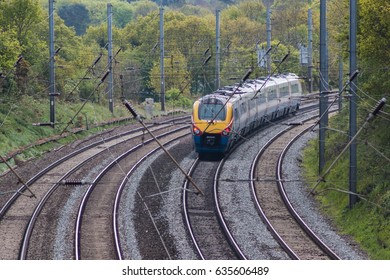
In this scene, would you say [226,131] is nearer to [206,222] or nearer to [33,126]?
[206,222]

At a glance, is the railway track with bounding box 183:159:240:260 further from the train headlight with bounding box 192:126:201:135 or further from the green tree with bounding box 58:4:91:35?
the green tree with bounding box 58:4:91:35

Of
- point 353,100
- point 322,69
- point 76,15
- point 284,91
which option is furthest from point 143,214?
point 76,15

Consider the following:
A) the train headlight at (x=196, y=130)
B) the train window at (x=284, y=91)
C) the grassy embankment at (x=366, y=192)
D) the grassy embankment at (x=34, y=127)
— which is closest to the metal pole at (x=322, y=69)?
the grassy embankment at (x=366, y=192)

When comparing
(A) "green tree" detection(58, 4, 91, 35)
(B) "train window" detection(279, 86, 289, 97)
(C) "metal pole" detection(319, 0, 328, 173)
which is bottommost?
(B) "train window" detection(279, 86, 289, 97)

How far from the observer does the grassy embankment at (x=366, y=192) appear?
19.8 metres

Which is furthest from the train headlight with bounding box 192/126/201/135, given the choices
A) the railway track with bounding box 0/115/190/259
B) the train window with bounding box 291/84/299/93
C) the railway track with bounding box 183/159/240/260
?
the train window with bounding box 291/84/299/93

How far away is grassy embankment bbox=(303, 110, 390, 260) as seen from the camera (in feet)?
64.9

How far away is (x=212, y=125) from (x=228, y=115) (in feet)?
2.40

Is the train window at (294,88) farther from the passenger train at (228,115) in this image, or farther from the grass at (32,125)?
the grass at (32,125)

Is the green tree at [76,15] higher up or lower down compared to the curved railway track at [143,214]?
higher up

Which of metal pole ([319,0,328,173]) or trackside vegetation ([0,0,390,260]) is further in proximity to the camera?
metal pole ([319,0,328,173])

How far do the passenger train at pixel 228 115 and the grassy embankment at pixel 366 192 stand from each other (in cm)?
293

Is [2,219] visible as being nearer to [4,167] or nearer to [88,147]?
[4,167]

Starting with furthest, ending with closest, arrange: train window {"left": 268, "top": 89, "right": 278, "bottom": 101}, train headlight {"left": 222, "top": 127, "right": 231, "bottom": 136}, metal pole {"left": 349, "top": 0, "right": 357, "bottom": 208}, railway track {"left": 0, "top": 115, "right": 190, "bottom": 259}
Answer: train window {"left": 268, "top": 89, "right": 278, "bottom": 101}
train headlight {"left": 222, "top": 127, "right": 231, "bottom": 136}
metal pole {"left": 349, "top": 0, "right": 357, "bottom": 208}
railway track {"left": 0, "top": 115, "right": 190, "bottom": 259}
